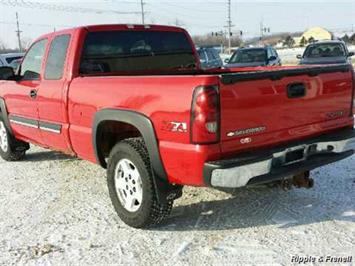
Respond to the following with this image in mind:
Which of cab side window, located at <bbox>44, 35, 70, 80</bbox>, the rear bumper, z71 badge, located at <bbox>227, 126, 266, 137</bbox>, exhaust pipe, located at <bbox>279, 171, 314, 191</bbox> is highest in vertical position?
cab side window, located at <bbox>44, 35, 70, 80</bbox>

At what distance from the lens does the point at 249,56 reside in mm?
16906

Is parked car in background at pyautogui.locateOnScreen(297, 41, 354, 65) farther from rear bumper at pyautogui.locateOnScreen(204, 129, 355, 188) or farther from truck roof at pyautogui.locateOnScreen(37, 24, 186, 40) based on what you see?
rear bumper at pyautogui.locateOnScreen(204, 129, 355, 188)

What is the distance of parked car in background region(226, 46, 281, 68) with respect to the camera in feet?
53.8

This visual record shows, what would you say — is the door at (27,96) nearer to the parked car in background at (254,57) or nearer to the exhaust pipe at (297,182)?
the exhaust pipe at (297,182)

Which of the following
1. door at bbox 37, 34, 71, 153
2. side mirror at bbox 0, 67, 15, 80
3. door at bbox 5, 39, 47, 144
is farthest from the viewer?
side mirror at bbox 0, 67, 15, 80

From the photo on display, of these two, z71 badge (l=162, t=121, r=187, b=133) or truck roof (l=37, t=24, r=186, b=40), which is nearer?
z71 badge (l=162, t=121, r=187, b=133)

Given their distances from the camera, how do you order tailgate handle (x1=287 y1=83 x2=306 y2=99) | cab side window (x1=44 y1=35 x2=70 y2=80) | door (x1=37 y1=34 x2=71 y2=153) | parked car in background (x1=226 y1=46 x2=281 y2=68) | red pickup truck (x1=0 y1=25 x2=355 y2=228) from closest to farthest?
red pickup truck (x1=0 y1=25 x2=355 y2=228) < tailgate handle (x1=287 y1=83 x2=306 y2=99) < door (x1=37 y1=34 x2=71 y2=153) < cab side window (x1=44 y1=35 x2=70 y2=80) < parked car in background (x1=226 y1=46 x2=281 y2=68)

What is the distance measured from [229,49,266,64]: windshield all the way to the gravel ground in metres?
10.8

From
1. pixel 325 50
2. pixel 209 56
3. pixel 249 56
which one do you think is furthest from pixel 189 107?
pixel 325 50

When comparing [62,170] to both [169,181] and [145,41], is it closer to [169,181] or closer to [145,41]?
[145,41]

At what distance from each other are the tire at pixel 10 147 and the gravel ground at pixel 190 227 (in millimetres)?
1326

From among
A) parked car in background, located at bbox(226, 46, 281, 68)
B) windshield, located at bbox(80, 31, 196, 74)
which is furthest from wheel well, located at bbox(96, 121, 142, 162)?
parked car in background, located at bbox(226, 46, 281, 68)

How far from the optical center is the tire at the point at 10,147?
7384 mm

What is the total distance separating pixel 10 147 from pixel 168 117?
4.29m
